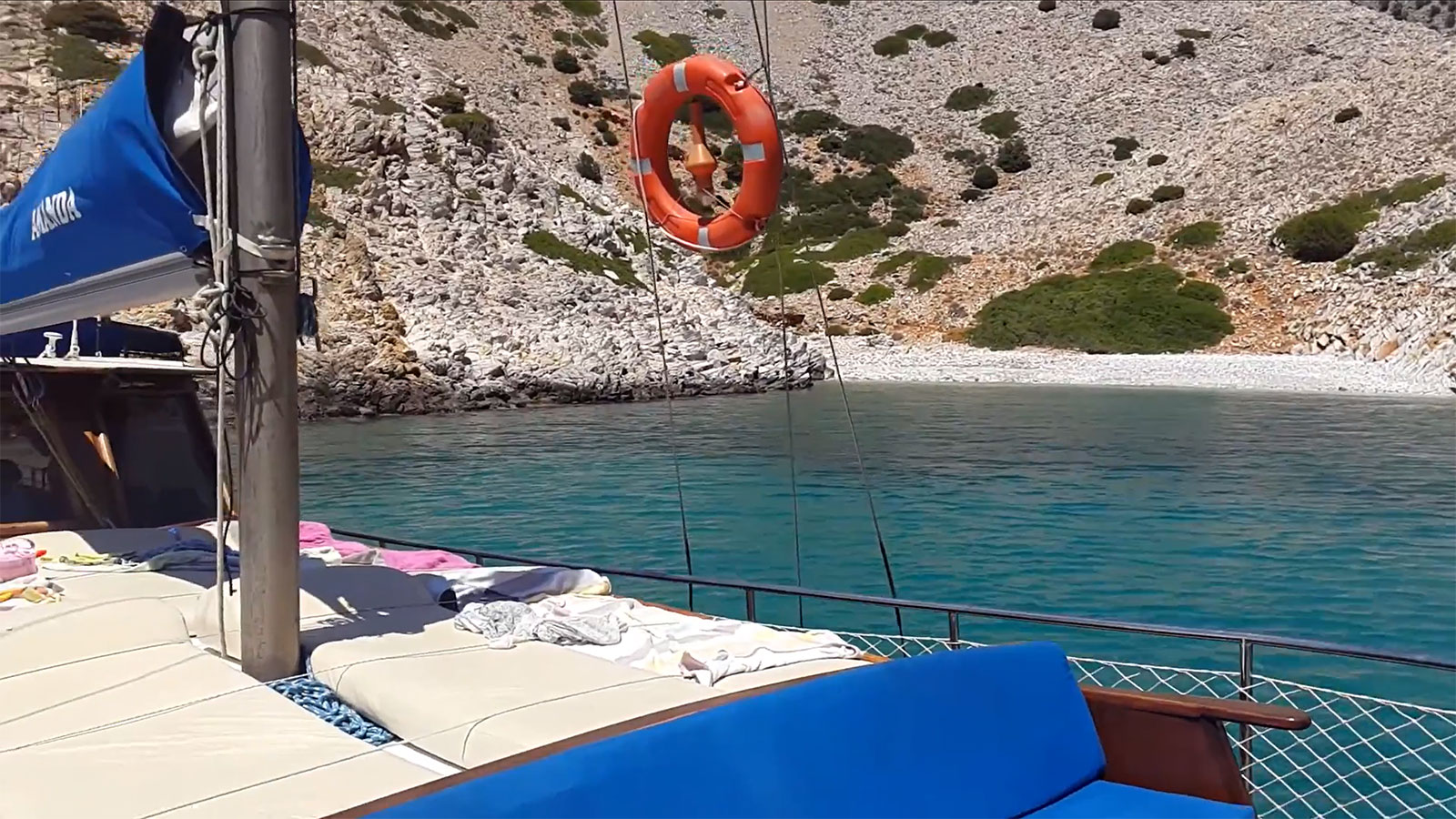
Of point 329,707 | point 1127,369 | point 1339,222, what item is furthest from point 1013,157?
point 329,707

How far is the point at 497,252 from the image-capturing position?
40.3 meters

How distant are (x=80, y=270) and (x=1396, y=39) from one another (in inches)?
3212

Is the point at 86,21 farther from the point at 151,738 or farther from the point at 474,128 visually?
the point at 151,738

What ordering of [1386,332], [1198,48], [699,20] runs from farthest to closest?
[699,20]
[1198,48]
[1386,332]

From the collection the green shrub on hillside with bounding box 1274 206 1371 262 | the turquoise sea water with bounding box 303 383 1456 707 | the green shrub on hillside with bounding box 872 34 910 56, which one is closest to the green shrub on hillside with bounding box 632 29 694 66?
the green shrub on hillside with bounding box 872 34 910 56

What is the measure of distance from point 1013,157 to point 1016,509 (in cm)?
5316

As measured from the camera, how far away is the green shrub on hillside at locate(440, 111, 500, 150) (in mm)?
43406

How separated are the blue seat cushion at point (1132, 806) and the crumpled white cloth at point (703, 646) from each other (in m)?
0.99

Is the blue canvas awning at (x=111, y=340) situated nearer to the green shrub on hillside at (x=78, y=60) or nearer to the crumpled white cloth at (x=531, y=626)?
the crumpled white cloth at (x=531, y=626)

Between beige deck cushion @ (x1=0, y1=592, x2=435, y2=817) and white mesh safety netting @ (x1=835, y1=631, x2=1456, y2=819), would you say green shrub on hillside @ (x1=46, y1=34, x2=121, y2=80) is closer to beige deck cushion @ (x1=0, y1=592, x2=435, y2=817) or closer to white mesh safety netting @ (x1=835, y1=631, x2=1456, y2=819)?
beige deck cushion @ (x1=0, y1=592, x2=435, y2=817)

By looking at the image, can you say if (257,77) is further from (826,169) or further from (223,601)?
(826,169)

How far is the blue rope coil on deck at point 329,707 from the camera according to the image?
141 inches

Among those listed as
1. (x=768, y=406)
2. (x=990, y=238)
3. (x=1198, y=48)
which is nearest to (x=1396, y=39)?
(x=1198, y=48)

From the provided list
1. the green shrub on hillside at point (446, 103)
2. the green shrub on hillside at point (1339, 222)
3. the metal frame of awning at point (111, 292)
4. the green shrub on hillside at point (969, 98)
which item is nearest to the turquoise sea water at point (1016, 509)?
the metal frame of awning at point (111, 292)
